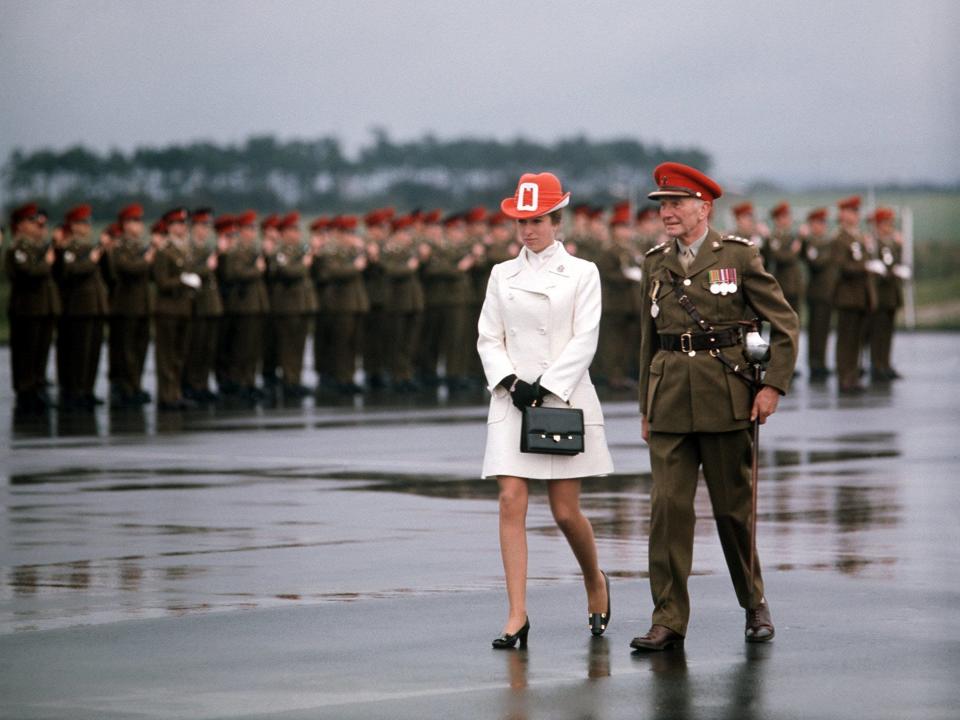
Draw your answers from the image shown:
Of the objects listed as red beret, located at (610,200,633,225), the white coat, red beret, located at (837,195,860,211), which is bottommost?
the white coat

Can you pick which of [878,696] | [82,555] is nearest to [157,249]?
[82,555]

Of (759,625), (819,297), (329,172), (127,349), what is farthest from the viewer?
(329,172)

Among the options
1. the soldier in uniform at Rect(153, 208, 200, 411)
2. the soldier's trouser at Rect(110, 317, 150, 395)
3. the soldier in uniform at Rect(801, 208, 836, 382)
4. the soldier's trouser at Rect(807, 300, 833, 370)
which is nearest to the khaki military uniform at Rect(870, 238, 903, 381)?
the soldier in uniform at Rect(801, 208, 836, 382)

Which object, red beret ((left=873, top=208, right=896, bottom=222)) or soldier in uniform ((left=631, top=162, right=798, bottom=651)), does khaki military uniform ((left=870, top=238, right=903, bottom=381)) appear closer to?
red beret ((left=873, top=208, right=896, bottom=222))

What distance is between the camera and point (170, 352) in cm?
2369

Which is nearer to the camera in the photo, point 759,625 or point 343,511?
point 759,625

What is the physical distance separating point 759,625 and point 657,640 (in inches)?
18.5

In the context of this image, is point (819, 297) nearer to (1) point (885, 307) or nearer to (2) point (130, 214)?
(1) point (885, 307)

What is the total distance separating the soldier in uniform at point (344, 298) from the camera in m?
27.2

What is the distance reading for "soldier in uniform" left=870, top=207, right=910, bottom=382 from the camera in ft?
92.4

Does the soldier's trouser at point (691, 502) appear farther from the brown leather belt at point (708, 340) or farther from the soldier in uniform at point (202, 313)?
the soldier in uniform at point (202, 313)

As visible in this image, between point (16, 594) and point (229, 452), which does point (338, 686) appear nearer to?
point (16, 594)

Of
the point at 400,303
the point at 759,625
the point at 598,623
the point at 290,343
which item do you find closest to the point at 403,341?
the point at 400,303

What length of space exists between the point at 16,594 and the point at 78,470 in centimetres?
642
